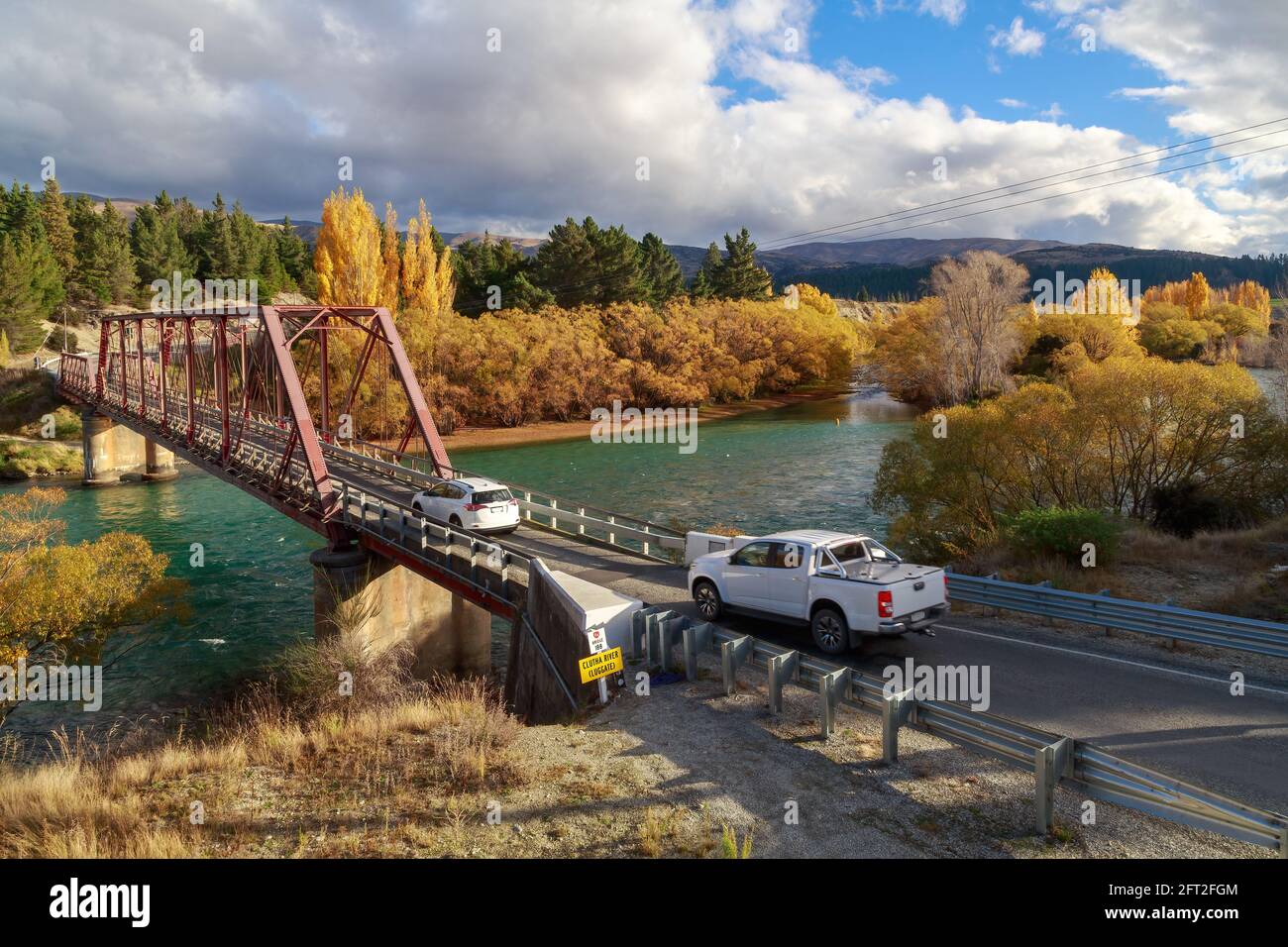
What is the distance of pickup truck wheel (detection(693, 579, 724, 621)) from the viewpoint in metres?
14.0

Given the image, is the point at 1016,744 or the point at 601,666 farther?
the point at 601,666

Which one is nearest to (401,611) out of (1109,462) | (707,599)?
(707,599)

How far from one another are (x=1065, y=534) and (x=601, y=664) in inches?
479

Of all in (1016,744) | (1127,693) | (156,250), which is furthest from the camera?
(156,250)

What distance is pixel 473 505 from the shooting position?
2161 cm

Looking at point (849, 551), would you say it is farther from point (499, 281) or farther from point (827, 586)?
point (499, 281)

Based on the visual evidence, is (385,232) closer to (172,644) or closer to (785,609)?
(172,644)

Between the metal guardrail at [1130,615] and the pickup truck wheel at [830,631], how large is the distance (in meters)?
3.83

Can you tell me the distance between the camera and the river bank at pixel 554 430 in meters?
64.5

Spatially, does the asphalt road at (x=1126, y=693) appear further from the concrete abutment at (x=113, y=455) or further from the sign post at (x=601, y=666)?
the concrete abutment at (x=113, y=455)

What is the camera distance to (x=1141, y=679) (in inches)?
433

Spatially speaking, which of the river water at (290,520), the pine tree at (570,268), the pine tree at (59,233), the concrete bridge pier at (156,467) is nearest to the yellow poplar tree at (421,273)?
the pine tree at (570,268)

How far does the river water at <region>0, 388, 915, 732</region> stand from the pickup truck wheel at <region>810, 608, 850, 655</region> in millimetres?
14576
